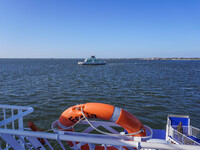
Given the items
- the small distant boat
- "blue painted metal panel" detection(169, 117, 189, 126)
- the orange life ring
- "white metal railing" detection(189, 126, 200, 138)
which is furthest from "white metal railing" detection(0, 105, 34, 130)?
the small distant boat

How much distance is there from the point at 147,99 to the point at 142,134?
1447 cm

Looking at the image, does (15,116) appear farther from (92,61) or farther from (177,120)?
(92,61)

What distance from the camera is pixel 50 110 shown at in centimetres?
1455

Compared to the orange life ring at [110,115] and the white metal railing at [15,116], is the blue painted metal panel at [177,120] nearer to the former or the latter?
the orange life ring at [110,115]

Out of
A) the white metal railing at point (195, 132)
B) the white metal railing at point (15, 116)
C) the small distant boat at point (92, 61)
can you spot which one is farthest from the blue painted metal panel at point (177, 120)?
the small distant boat at point (92, 61)

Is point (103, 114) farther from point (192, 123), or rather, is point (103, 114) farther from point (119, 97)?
Answer: point (119, 97)

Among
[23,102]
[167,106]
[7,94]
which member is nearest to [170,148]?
[167,106]

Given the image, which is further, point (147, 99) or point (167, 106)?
point (147, 99)

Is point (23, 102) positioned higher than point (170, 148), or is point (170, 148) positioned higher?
point (170, 148)

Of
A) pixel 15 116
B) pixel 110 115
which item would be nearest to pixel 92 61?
pixel 110 115

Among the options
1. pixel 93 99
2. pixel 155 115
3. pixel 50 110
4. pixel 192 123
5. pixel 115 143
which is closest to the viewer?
pixel 115 143

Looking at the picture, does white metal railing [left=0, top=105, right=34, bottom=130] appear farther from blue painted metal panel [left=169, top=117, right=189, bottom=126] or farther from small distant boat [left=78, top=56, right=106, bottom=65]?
small distant boat [left=78, top=56, right=106, bottom=65]

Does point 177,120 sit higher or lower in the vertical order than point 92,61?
lower

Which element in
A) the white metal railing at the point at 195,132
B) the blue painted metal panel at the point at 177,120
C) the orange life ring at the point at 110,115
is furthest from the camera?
the blue painted metal panel at the point at 177,120
